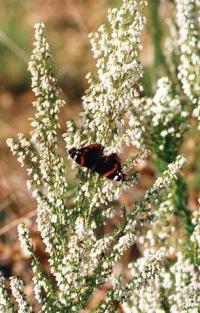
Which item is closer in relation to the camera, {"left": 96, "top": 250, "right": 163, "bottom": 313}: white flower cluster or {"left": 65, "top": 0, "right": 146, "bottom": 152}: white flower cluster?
{"left": 65, "top": 0, "right": 146, "bottom": 152}: white flower cluster

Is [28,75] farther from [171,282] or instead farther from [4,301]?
[4,301]

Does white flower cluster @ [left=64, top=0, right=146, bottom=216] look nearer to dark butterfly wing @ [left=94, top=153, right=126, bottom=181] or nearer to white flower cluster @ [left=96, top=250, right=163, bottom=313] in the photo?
dark butterfly wing @ [left=94, top=153, right=126, bottom=181]

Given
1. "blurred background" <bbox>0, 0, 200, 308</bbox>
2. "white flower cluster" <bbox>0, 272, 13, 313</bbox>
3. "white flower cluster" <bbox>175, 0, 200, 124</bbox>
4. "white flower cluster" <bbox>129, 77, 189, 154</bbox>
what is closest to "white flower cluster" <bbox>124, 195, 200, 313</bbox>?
"white flower cluster" <bbox>129, 77, 189, 154</bbox>

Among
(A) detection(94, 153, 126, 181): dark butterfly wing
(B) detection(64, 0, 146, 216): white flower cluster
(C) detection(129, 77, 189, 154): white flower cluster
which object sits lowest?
(A) detection(94, 153, 126, 181): dark butterfly wing

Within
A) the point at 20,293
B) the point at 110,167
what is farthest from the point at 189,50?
the point at 20,293

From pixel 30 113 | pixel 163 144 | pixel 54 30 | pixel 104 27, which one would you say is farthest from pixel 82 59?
pixel 104 27

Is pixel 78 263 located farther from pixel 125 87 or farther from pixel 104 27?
pixel 104 27

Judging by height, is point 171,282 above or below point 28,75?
below
